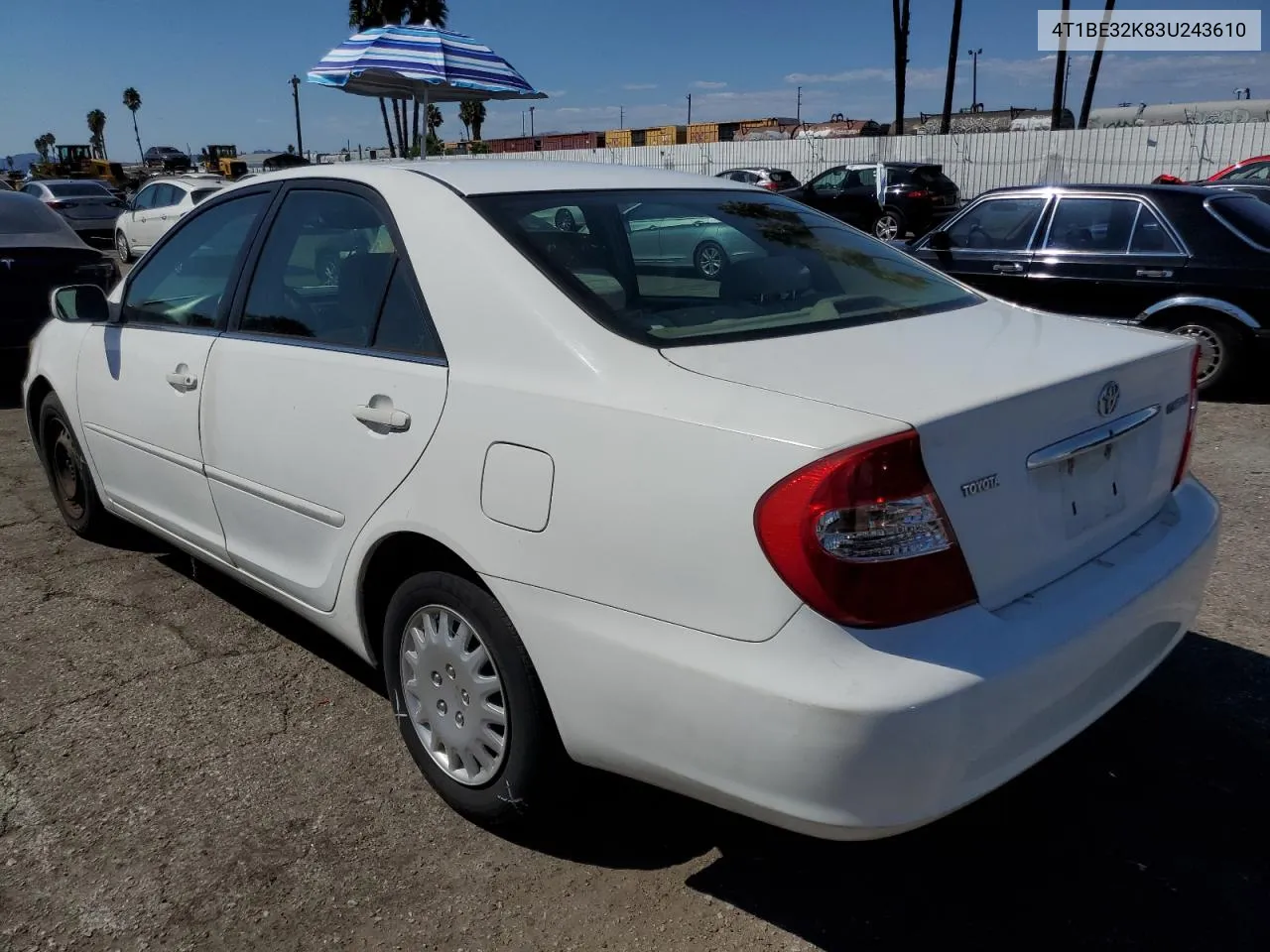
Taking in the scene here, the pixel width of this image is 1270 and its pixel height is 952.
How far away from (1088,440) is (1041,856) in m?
1.03

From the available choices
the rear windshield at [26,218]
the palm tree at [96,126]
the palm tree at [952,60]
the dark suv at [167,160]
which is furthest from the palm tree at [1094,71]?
the palm tree at [96,126]

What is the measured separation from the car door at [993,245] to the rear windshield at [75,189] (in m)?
20.0

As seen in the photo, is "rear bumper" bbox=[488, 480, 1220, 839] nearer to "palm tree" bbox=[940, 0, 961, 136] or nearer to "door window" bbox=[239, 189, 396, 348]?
"door window" bbox=[239, 189, 396, 348]

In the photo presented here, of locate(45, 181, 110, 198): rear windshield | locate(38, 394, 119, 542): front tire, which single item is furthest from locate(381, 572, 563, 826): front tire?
locate(45, 181, 110, 198): rear windshield

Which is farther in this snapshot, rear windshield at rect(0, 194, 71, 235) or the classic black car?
rear windshield at rect(0, 194, 71, 235)

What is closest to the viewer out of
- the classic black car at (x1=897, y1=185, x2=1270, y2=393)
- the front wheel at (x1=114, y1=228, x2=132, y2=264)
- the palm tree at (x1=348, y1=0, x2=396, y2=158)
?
the classic black car at (x1=897, y1=185, x2=1270, y2=393)

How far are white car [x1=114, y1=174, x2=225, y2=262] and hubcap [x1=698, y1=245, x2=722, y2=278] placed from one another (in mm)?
14941

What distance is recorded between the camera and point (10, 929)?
2309 millimetres

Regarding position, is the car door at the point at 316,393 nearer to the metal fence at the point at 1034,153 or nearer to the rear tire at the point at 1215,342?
the rear tire at the point at 1215,342

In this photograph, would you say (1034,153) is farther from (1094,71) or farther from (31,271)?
(31,271)

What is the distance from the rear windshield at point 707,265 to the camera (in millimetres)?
2469

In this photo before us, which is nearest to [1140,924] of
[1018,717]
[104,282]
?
[1018,717]

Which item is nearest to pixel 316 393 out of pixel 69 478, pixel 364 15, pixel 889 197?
pixel 69 478

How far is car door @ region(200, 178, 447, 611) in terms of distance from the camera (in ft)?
8.48
